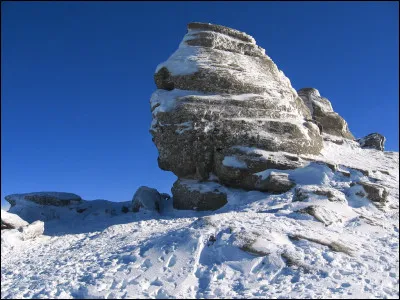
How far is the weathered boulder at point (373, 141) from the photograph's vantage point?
3459 centimetres

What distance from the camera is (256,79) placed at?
2858 centimetres

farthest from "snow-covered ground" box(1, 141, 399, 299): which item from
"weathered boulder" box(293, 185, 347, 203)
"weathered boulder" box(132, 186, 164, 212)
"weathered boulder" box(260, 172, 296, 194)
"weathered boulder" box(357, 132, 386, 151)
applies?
"weathered boulder" box(357, 132, 386, 151)

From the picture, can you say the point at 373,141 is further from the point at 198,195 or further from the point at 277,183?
the point at 198,195

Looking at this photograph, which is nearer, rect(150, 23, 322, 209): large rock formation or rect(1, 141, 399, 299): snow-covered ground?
rect(1, 141, 399, 299): snow-covered ground

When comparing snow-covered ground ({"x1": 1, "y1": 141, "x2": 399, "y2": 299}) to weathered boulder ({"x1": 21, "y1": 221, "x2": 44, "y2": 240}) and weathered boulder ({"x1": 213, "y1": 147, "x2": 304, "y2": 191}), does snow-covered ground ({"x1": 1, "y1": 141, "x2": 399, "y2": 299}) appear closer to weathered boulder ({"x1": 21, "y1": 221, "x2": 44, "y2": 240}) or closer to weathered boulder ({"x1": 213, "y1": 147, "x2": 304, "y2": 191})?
weathered boulder ({"x1": 21, "y1": 221, "x2": 44, "y2": 240})

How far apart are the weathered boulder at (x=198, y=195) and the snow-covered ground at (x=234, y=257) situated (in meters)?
3.35

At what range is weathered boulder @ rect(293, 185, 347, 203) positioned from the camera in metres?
20.0

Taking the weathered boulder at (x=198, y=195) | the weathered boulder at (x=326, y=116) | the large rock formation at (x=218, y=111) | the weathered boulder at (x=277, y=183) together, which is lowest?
the weathered boulder at (x=198, y=195)

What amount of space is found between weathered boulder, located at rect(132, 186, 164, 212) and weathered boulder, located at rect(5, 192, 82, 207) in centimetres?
600

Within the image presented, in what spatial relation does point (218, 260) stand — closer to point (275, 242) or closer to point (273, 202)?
point (275, 242)

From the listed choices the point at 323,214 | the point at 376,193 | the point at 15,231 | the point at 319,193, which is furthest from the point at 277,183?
the point at 15,231

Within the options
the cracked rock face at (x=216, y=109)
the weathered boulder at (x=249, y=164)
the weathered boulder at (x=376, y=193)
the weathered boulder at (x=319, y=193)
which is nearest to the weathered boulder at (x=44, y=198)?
the cracked rock face at (x=216, y=109)

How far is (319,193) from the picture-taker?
66.0 feet

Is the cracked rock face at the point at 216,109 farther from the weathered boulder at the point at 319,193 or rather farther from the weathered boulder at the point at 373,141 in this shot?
the weathered boulder at the point at 373,141
